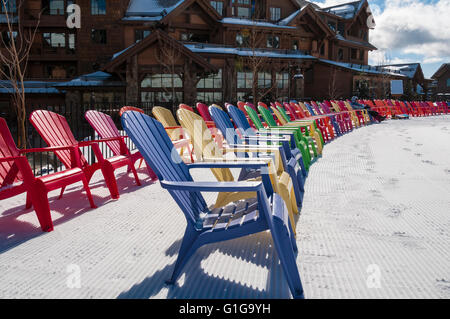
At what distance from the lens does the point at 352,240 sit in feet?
9.67

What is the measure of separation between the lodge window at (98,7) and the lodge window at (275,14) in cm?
1218

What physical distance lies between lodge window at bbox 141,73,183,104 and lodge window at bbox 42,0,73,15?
32.9 feet

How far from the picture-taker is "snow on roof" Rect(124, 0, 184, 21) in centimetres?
2427

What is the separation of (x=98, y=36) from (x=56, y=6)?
161 inches

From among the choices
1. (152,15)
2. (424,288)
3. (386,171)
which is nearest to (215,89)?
(152,15)

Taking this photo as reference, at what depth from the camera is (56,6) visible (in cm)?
2666

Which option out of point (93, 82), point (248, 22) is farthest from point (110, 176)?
point (248, 22)

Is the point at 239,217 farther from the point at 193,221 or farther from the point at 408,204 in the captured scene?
the point at 408,204

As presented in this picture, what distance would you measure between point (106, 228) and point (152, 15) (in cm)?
2385

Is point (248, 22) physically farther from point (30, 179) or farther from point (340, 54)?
point (30, 179)

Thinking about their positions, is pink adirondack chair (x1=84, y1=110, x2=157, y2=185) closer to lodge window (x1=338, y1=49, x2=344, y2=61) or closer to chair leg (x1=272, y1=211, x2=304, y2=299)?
chair leg (x1=272, y1=211, x2=304, y2=299)

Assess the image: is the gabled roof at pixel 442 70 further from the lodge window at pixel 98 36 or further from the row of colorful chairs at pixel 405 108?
the lodge window at pixel 98 36

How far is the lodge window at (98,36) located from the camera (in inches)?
1008
